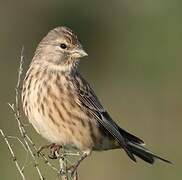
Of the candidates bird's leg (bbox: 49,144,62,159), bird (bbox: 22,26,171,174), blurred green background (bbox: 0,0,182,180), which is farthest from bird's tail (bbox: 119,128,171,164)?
blurred green background (bbox: 0,0,182,180)

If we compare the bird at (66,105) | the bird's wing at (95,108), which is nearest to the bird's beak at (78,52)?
the bird at (66,105)

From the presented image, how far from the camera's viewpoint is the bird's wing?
11.0m

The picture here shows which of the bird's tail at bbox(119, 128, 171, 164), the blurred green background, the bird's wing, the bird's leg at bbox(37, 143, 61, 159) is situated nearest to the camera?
the bird's leg at bbox(37, 143, 61, 159)

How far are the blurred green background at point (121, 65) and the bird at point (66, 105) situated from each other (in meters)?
1.91

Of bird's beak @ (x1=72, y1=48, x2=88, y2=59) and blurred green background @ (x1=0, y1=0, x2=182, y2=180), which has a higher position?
bird's beak @ (x1=72, y1=48, x2=88, y2=59)

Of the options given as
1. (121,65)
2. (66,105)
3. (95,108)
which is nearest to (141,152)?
(95,108)

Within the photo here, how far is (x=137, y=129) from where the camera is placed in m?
15.9

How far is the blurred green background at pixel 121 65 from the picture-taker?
14.6 m

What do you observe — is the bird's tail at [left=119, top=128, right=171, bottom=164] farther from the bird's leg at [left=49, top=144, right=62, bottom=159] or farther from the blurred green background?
the blurred green background

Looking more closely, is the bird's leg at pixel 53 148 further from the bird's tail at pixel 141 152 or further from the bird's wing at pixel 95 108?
the bird's tail at pixel 141 152

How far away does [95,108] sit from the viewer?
36.7 ft

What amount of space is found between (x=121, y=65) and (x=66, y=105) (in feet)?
26.0

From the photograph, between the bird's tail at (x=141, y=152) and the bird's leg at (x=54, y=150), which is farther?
the bird's tail at (x=141, y=152)

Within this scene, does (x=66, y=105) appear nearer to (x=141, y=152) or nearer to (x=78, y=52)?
(x=78, y=52)
